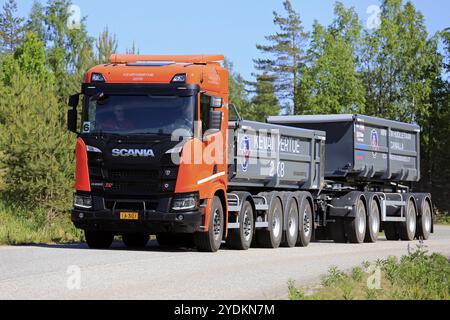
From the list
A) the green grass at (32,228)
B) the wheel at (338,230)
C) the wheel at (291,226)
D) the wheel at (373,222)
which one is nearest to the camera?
the green grass at (32,228)

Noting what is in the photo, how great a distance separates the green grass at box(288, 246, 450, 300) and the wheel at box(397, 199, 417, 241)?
12.7 m

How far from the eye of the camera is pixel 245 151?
20078mm

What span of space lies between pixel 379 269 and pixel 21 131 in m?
18.6

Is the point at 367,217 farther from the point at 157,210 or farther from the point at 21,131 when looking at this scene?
the point at 21,131

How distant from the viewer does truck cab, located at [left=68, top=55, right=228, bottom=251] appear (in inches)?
693

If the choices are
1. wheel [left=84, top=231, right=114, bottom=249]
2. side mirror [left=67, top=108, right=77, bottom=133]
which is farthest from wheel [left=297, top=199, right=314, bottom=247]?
side mirror [left=67, top=108, right=77, bottom=133]

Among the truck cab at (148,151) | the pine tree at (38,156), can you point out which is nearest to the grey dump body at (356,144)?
the truck cab at (148,151)

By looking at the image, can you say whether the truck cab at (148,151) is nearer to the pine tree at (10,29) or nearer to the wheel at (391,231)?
the wheel at (391,231)

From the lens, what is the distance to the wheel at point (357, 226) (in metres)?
24.7

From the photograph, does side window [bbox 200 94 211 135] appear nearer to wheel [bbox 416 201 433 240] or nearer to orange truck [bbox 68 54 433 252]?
orange truck [bbox 68 54 433 252]

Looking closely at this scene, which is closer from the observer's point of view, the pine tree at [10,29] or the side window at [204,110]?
the side window at [204,110]

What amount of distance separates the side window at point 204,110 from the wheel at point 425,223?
1255cm

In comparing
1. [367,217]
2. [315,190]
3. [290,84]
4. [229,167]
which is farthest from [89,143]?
[290,84]
